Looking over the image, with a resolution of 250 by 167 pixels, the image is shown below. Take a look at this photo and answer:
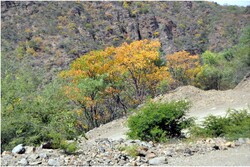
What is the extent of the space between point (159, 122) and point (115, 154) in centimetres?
382

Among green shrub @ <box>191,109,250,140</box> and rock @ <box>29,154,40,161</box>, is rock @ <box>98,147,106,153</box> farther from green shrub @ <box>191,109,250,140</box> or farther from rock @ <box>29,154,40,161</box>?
green shrub @ <box>191,109,250,140</box>

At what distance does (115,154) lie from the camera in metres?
10.2

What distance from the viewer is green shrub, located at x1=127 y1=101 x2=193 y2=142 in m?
13.5

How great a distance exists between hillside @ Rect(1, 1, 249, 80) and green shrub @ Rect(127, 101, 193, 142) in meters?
31.6

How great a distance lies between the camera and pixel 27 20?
5750cm

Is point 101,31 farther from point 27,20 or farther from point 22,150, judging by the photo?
point 22,150

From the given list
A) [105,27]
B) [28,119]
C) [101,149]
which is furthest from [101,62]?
[105,27]

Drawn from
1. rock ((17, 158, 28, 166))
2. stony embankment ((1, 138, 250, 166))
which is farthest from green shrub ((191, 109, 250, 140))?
rock ((17, 158, 28, 166))

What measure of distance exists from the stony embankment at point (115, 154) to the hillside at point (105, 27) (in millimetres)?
34444

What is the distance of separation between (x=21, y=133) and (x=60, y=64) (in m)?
40.6

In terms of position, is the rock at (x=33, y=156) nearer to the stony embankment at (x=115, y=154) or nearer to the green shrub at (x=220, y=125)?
the stony embankment at (x=115, y=154)

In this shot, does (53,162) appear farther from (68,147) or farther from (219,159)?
(219,159)

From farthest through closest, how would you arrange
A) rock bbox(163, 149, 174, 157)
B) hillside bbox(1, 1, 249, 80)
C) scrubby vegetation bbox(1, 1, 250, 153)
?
hillside bbox(1, 1, 249, 80)
scrubby vegetation bbox(1, 1, 250, 153)
rock bbox(163, 149, 174, 157)

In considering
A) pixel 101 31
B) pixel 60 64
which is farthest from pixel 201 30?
pixel 60 64
